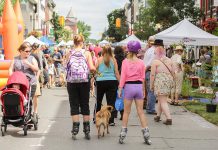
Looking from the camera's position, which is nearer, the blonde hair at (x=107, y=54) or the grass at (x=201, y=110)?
the blonde hair at (x=107, y=54)

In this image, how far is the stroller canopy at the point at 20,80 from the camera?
1002 centimetres

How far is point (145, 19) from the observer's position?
46.0m

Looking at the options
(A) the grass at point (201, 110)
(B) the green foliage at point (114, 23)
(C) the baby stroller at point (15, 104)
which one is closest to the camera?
(C) the baby stroller at point (15, 104)

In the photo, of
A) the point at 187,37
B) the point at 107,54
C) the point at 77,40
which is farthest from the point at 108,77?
the point at 187,37

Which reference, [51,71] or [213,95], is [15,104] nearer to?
[213,95]

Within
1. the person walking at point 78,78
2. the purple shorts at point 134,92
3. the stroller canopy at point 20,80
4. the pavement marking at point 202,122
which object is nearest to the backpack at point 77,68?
the person walking at point 78,78

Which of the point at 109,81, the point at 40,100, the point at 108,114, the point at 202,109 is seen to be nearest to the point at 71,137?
the point at 108,114

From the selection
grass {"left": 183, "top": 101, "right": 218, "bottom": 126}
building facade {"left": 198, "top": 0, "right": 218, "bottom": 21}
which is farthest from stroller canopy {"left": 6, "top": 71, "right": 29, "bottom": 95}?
building facade {"left": 198, "top": 0, "right": 218, "bottom": 21}

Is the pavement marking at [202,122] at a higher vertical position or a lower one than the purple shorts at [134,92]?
lower

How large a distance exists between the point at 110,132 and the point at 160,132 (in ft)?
3.24

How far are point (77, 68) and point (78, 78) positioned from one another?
17cm

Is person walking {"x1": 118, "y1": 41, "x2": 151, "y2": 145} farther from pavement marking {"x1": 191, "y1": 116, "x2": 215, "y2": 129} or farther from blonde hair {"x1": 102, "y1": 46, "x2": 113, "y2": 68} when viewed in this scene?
pavement marking {"x1": 191, "y1": 116, "x2": 215, "y2": 129}

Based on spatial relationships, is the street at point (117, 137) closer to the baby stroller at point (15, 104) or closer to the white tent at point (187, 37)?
the baby stroller at point (15, 104)

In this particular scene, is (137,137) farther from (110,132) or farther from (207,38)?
(207,38)
